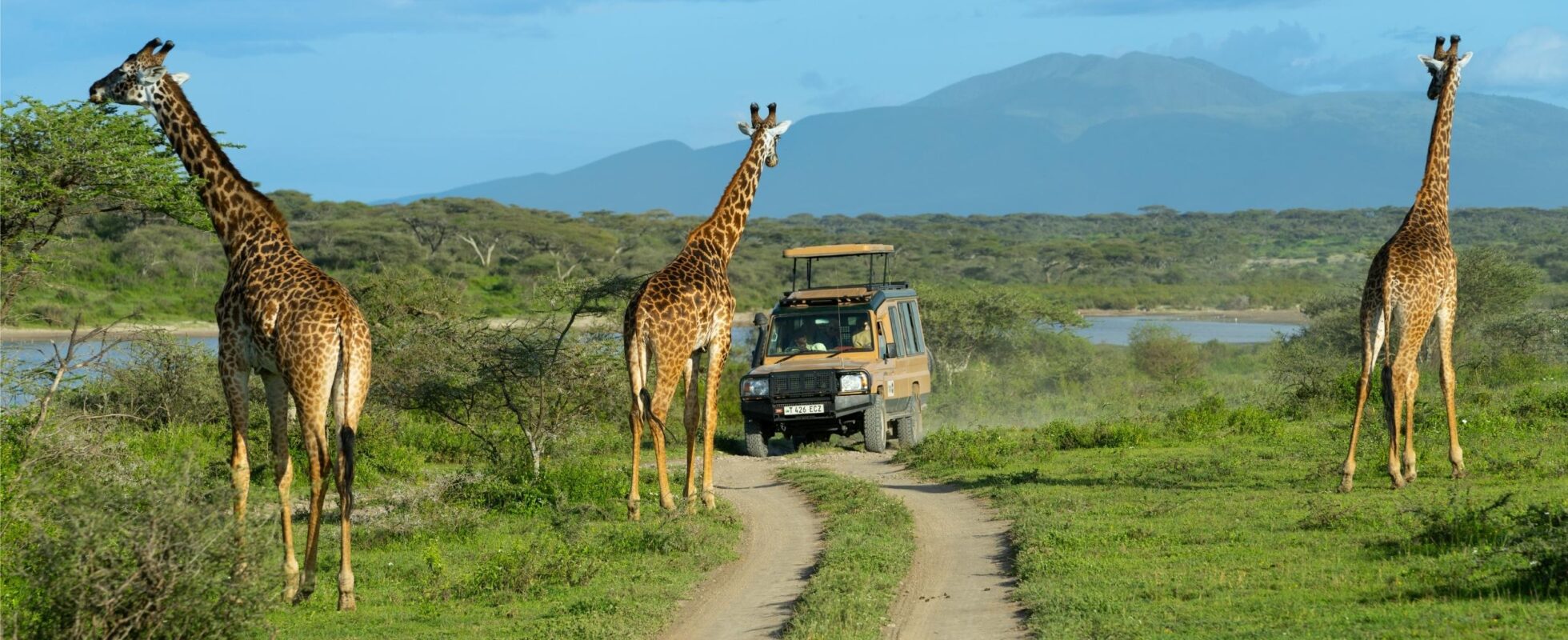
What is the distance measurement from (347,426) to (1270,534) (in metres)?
6.45

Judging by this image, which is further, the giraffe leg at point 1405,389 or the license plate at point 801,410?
the license plate at point 801,410

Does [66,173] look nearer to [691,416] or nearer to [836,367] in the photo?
[691,416]

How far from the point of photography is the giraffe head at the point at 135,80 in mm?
11219

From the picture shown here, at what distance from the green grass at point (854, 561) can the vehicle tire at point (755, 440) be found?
3.48 metres

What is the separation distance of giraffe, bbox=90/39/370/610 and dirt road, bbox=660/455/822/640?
2318mm

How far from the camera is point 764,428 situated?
64.2 ft

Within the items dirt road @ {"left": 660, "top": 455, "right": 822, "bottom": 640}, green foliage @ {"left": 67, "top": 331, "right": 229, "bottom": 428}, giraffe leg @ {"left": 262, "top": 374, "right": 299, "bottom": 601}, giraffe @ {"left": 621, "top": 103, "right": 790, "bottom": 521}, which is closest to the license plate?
dirt road @ {"left": 660, "top": 455, "right": 822, "bottom": 640}

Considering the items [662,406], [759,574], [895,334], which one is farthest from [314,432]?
[895,334]

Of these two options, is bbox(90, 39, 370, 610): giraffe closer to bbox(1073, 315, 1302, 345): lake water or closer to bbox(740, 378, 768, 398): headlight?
bbox(740, 378, 768, 398): headlight

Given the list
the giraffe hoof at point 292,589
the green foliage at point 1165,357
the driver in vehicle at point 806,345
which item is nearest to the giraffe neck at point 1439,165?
the driver in vehicle at point 806,345

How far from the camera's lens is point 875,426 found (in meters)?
19.2

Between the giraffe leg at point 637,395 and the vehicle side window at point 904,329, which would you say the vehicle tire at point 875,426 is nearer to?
the vehicle side window at point 904,329

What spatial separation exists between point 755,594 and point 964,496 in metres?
4.86

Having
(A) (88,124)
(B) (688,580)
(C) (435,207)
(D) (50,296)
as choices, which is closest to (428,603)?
(B) (688,580)
